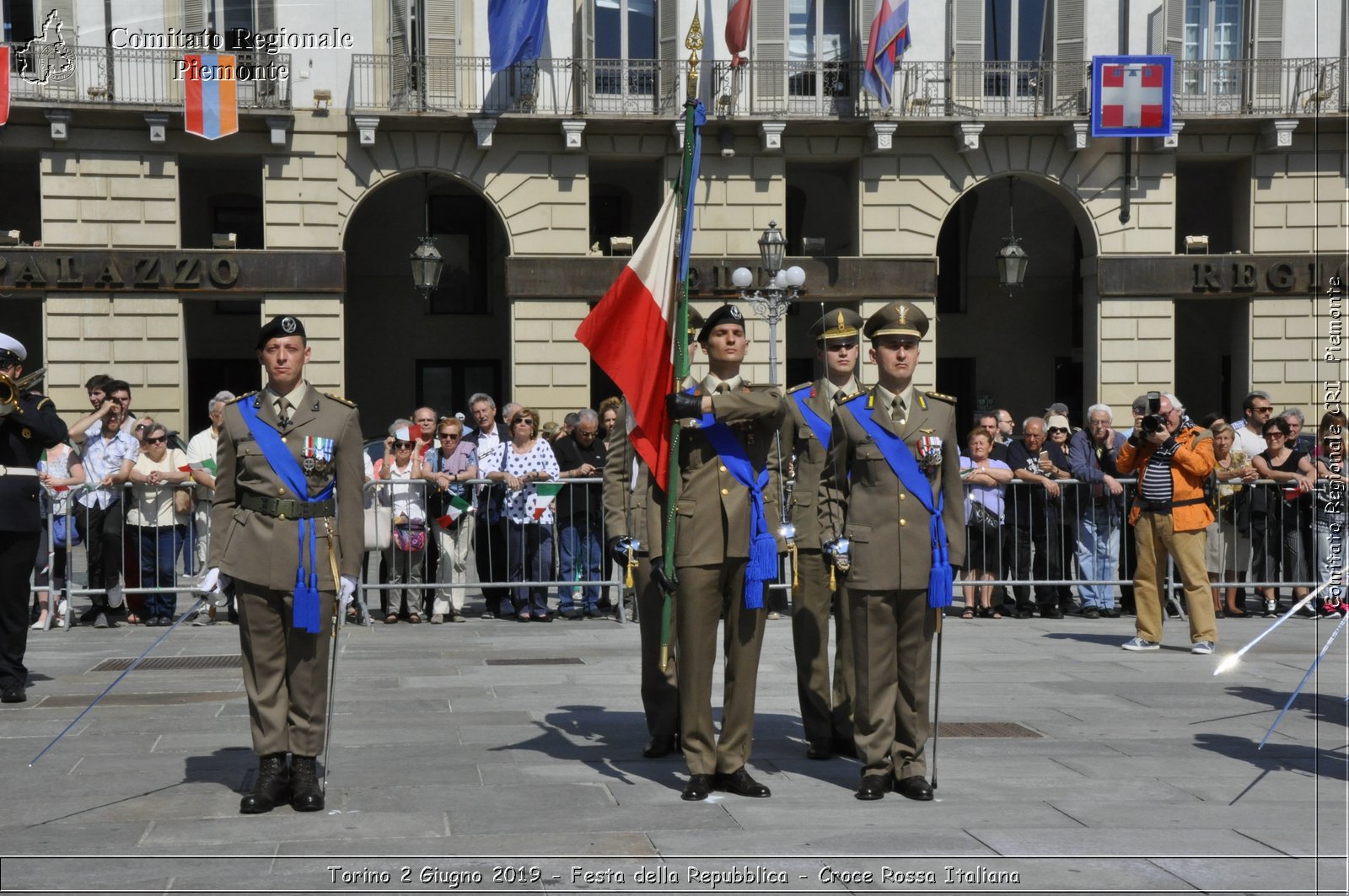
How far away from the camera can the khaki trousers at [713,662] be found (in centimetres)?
682

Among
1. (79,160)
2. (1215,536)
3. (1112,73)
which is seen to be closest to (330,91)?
(79,160)

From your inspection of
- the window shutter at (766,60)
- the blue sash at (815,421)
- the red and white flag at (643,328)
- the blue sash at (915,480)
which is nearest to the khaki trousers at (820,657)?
the blue sash at (815,421)

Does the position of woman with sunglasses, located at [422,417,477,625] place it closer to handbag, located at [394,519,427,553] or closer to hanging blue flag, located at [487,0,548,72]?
handbag, located at [394,519,427,553]

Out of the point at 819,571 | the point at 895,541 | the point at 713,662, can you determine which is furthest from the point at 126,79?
the point at 895,541

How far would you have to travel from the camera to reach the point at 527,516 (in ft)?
46.9

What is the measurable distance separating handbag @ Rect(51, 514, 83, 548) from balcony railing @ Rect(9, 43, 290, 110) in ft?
43.1

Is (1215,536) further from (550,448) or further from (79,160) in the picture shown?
(79,160)

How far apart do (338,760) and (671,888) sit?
9.29ft

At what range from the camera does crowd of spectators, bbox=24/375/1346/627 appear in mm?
13758

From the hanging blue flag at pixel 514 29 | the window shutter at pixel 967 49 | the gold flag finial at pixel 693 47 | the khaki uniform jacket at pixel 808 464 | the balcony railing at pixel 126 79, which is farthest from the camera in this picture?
the window shutter at pixel 967 49

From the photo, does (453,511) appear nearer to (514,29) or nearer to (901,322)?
(901,322)

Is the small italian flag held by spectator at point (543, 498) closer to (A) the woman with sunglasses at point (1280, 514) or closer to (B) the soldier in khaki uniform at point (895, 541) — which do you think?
(A) the woman with sunglasses at point (1280, 514)

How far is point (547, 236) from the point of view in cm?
2653

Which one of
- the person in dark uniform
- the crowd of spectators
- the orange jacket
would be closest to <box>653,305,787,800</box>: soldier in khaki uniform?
the person in dark uniform
